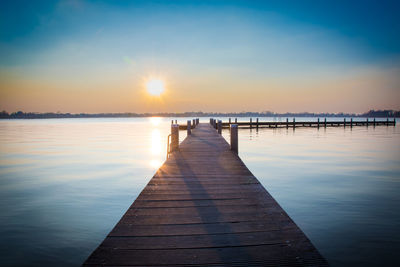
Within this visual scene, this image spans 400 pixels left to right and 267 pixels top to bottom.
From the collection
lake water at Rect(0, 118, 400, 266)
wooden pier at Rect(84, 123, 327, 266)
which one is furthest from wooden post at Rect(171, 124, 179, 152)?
wooden pier at Rect(84, 123, 327, 266)

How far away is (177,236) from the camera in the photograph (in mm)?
3391

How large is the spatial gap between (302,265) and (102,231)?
5828 mm

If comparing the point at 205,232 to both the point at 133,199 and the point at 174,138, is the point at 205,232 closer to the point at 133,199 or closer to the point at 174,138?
the point at 133,199

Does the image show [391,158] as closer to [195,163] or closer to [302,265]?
[195,163]

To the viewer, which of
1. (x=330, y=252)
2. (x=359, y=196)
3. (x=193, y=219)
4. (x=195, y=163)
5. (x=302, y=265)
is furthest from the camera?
(x=359, y=196)

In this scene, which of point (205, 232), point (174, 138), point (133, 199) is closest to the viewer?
point (205, 232)

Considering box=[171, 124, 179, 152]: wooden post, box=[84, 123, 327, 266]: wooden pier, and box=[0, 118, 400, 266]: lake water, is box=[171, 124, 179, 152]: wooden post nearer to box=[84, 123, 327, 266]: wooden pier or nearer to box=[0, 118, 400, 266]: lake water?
box=[0, 118, 400, 266]: lake water

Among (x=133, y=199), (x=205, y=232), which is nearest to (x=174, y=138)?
(x=133, y=199)

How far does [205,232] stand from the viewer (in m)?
3.50

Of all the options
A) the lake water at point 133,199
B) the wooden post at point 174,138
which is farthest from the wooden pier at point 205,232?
the wooden post at point 174,138

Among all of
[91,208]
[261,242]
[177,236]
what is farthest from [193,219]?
[91,208]

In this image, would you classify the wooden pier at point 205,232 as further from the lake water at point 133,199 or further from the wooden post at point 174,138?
the wooden post at point 174,138

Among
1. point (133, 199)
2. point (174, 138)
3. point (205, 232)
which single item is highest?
point (174, 138)

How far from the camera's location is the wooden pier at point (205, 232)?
286 cm
